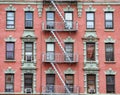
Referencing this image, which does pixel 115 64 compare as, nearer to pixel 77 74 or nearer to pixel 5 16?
pixel 77 74

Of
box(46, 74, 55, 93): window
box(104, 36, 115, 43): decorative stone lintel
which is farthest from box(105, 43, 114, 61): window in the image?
box(46, 74, 55, 93): window

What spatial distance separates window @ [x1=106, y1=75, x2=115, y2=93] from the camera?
54875 millimetres

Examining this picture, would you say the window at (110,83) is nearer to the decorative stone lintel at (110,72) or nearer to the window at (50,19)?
the decorative stone lintel at (110,72)

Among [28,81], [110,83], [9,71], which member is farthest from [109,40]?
[9,71]

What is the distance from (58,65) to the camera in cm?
5497

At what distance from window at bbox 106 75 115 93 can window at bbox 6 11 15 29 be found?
11.9 metres

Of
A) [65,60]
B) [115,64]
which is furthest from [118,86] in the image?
[65,60]

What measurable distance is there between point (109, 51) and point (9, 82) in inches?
450

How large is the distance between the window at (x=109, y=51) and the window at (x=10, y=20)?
10.6m

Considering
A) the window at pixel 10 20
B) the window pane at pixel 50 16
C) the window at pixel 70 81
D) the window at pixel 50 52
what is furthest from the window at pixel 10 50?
the window at pixel 70 81

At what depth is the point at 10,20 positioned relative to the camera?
5584cm

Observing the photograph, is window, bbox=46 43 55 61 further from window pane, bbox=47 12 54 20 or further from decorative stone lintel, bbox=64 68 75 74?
window pane, bbox=47 12 54 20

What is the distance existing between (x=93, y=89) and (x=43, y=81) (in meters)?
5.49

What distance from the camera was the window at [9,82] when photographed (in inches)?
2153
